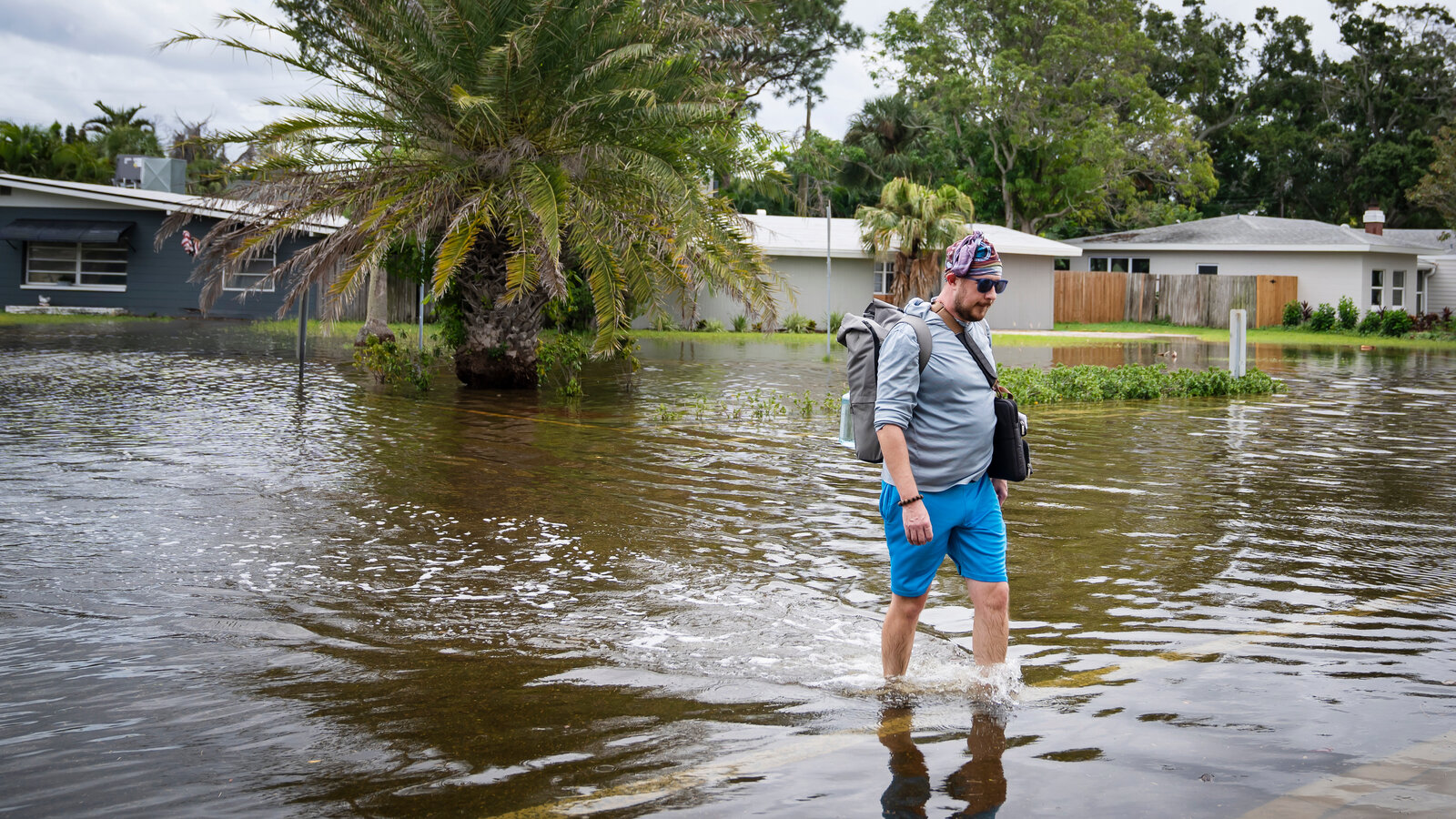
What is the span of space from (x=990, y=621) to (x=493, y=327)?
1351 cm

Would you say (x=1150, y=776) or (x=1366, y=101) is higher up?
(x=1366, y=101)

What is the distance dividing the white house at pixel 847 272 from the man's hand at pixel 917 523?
Answer: 102 feet

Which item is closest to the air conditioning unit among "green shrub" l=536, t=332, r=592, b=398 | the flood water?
"green shrub" l=536, t=332, r=592, b=398

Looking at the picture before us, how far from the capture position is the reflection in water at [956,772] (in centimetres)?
408

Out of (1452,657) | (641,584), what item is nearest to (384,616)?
(641,584)

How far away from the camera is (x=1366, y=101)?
58906 millimetres

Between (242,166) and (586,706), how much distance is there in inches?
517

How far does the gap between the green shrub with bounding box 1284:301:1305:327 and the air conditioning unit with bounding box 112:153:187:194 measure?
3597cm

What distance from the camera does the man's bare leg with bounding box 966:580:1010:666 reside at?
4965 millimetres

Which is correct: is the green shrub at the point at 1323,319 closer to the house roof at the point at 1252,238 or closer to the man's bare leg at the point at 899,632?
the house roof at the point at 1252,238

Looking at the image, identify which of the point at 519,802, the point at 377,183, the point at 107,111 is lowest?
the point at 519,802

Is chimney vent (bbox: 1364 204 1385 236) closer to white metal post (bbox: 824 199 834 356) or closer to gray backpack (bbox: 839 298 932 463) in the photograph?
white metal post (bbox: 824 199 834 356)

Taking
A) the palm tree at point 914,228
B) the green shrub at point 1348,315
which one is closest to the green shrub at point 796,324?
the palm tree at point 914,228

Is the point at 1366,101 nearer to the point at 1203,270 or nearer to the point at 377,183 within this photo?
the point at 1203,270
